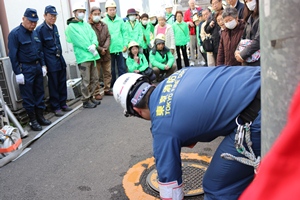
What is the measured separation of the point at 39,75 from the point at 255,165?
450 cm

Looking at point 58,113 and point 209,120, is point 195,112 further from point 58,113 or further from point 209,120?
point 58,113

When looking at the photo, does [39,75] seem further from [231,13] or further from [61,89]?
[231,13]

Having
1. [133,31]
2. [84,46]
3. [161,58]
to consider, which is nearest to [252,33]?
[84,46]

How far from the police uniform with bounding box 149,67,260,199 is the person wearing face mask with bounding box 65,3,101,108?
467 centimetres

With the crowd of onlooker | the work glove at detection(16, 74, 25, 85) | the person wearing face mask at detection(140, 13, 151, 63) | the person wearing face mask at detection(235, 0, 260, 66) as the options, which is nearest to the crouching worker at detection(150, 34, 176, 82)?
the crowd of onlooker

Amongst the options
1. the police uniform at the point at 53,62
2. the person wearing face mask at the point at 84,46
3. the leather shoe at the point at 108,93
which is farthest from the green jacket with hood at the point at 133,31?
the police uniform at the point at 53,62

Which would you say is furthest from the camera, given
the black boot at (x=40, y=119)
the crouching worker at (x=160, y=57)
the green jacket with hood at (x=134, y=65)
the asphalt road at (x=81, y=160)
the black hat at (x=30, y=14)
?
the crouching worker at (x=160, y=57)

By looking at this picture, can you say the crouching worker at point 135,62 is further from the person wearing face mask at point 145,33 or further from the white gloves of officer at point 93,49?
the person wearing face mask at point 145,33

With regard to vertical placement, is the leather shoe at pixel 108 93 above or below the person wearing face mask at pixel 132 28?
below

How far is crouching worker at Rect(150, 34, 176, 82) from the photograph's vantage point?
846 centimetres

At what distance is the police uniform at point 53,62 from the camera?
5945 mm

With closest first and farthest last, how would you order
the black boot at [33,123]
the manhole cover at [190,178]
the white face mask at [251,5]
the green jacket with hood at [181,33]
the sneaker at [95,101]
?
the manhole cover at [190,178] → the white face mask at [251,5] → the black boot at [33,123] → the sneaker at [95,101] → the green jacket with hood at [181,33]

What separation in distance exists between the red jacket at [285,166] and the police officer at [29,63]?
17.0ft

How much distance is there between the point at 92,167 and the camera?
398 cm
